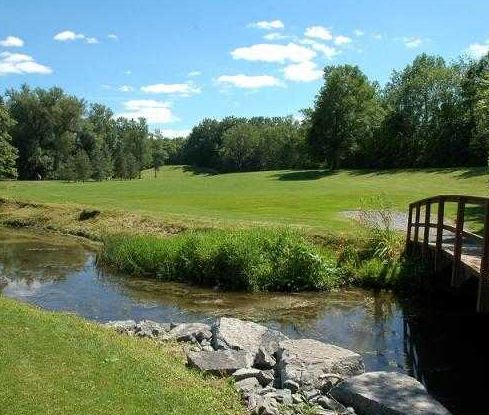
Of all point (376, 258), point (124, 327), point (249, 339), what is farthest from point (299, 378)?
point (376, 258)

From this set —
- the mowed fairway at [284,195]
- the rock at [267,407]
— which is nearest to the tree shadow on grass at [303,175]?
the mowed fairway at [284,195]

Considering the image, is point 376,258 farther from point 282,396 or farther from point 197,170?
point 197,170

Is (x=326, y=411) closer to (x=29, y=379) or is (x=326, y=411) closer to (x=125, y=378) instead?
(x=125, y=378)

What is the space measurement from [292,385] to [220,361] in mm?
1575

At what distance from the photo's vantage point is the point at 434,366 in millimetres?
13305

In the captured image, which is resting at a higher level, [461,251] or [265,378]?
[461,251]

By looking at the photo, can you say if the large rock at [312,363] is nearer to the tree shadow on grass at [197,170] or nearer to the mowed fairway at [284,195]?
the mowed fairway at [284,195]

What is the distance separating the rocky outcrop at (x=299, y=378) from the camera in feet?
31.3

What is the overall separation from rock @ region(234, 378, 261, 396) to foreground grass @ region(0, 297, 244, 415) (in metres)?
0.22

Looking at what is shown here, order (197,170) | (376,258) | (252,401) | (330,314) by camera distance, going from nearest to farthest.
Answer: (252,401), (330,314), (376,258), (197,170)

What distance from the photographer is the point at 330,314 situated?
17.9m

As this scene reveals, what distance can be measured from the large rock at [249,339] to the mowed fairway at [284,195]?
12.6m

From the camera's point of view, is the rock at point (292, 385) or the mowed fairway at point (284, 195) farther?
the mowed fairway at point (284, 195)

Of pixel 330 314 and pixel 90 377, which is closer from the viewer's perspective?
pixel 90 377
